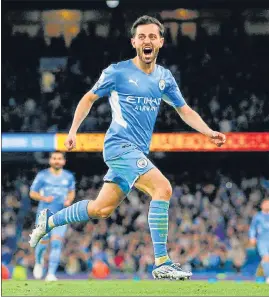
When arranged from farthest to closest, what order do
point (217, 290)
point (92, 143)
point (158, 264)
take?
1. point (92, 143)
2. point (217, 290)
3. point (158, 264)

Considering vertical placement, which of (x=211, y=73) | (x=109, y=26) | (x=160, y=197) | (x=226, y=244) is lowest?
(x=226, y=244)

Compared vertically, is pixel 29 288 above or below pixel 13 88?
below

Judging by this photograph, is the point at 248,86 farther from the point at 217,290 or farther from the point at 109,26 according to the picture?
the point at 217,290

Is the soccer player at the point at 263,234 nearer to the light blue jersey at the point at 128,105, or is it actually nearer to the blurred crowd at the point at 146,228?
the blurred crowd at the point at 146,228

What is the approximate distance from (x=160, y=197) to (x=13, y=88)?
1766 cm

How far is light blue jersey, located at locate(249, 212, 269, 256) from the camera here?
1432cm

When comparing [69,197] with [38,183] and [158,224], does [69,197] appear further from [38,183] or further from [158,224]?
[158,224]

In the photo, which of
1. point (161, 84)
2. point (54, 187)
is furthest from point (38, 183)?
point (161, 84)

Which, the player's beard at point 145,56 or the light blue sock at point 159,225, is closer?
the light blue sock at point 159,225

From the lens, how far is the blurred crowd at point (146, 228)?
778 inches

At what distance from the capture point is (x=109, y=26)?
85.3 feet

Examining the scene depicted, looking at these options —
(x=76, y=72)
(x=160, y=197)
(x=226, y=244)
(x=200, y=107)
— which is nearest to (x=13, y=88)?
(x=76, y=72)

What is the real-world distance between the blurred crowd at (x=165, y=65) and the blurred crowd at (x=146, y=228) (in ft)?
6.26

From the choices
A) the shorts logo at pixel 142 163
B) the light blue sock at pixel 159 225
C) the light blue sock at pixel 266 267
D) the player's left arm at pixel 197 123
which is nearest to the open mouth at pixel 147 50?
the player's left arm at pixel 197 123
